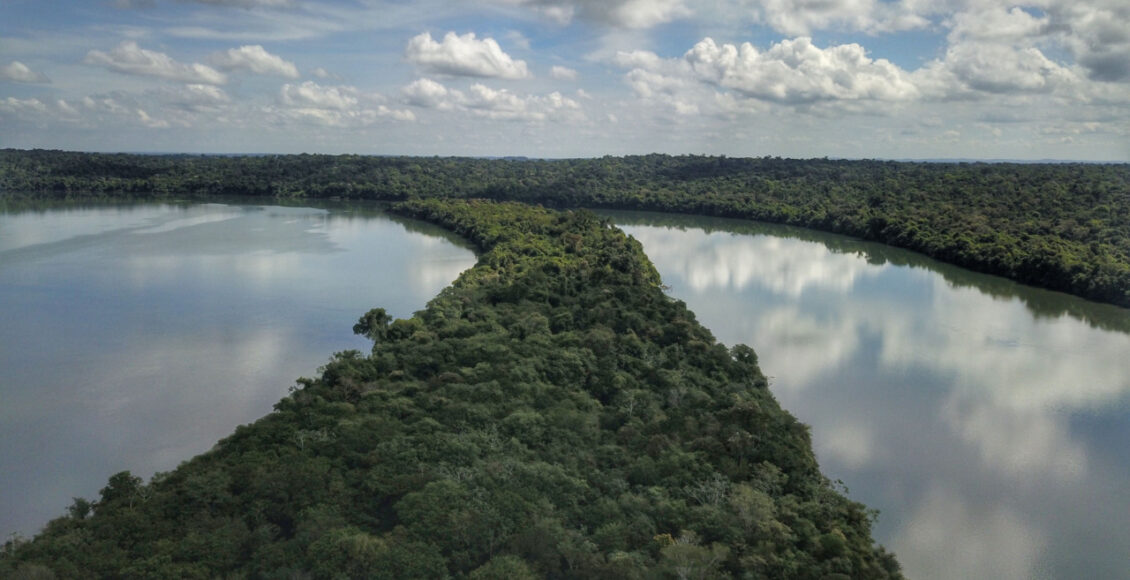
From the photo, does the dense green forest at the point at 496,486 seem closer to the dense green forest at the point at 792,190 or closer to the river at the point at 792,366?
the river at the point at 792,366

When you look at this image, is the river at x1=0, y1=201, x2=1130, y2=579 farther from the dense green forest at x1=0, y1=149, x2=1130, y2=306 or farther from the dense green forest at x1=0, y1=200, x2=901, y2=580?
the dense green forest at x1=0, y1=149, x2=1130, y2=306

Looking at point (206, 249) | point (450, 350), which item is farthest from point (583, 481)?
point (206, 249)

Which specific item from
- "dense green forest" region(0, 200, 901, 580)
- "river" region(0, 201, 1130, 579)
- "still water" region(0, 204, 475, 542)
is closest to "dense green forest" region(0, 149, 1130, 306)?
"river" region(0, 201, 1130, 579)

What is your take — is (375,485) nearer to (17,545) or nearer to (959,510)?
(17,545)

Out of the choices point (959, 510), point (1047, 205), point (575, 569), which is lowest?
point (959, 510)

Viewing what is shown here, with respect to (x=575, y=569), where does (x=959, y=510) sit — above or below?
below

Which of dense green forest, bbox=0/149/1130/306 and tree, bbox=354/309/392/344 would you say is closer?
tree, bbox=354/309/392/344

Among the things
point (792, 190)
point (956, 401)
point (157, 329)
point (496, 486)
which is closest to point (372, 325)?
point (157, 329)

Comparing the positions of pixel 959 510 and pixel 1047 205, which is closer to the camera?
pixel 959 510
